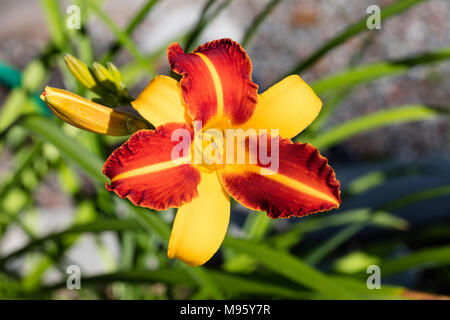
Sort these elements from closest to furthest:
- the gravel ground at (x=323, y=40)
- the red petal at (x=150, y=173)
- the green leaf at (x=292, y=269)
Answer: the red petal at (x=150, y=173)
the green leaf at (x=292, y=269)
the gravel ground at (x=323, y=40)

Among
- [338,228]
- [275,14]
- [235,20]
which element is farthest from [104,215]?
[275,14]

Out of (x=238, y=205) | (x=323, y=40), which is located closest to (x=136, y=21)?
(x=238, y=205)

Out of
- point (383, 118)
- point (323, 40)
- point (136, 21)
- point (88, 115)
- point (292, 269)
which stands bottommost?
point (292, 269)

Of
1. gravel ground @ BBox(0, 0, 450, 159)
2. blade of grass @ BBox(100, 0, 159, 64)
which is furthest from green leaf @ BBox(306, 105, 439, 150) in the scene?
gravel ground @ BBox(0, 0, 450, 159)

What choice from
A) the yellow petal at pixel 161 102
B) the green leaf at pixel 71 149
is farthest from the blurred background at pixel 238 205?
the yellow petal at pixel 161 102

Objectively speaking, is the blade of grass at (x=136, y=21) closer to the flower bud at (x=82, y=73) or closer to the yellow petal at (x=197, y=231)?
the flower bud at (x=82, y=73)

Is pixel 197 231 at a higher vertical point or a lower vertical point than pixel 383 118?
lower

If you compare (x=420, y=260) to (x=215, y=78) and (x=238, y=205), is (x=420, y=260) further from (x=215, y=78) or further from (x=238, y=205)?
(x=238, y=205)

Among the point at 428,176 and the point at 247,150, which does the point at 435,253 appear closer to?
the point at 247,150
